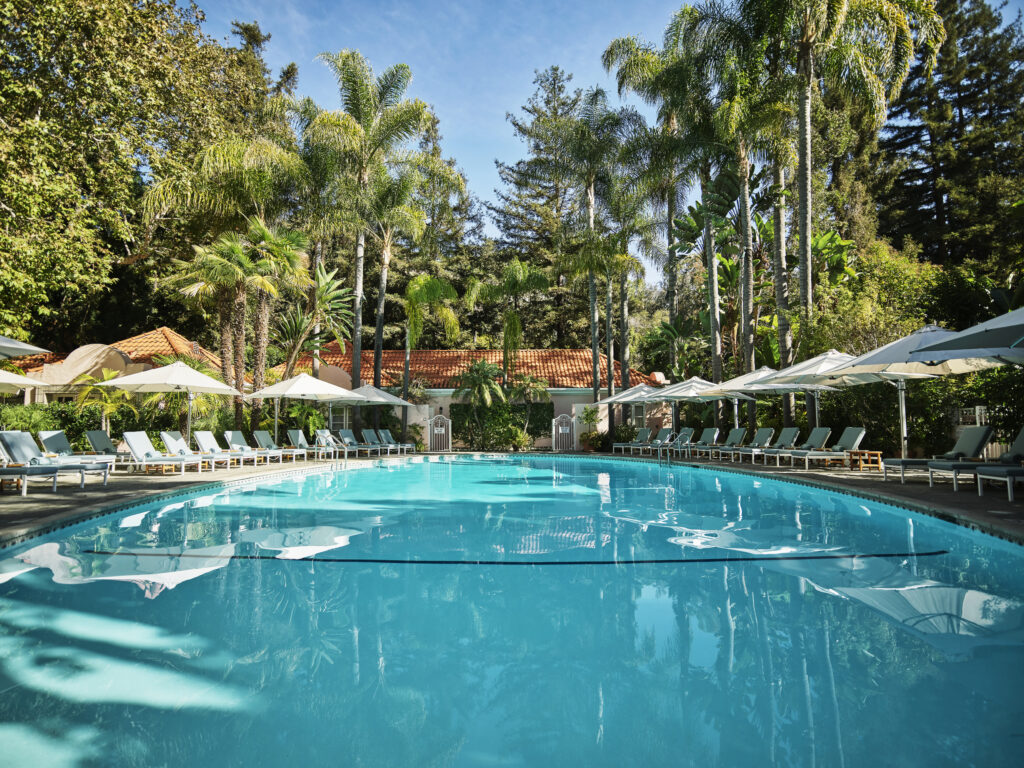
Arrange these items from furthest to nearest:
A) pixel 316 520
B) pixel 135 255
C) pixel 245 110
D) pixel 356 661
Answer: pixel 245 110
pixel 135 255
pixel 316 520
pixel 356 661

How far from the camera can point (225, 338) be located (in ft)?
67.4

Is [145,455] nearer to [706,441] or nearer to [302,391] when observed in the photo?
[302,391]

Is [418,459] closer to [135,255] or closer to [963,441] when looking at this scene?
[135,255]

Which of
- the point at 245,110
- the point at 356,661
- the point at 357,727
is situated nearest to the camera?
the point at 357,727

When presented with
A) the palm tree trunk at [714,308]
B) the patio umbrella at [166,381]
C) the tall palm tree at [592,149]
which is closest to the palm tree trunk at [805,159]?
the palm tree trunk at [714,308]

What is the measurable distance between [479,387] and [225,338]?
9.52m

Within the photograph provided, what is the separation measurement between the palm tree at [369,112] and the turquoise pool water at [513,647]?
18.4m

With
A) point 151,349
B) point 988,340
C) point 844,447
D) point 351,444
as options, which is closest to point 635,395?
point 844,447

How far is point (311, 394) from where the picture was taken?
1859 cm

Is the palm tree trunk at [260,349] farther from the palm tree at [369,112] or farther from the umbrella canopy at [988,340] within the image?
the umbrella canopy at [988,340]

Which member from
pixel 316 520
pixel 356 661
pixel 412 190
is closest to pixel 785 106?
pixel 412 190

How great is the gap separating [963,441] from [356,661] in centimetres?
1128

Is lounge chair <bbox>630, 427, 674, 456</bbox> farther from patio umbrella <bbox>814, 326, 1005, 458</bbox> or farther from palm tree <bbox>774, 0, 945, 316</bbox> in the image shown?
patio umbrella <bbox>814, 326, 1005, 458</bbox>

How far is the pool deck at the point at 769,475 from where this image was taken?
23.9ft
